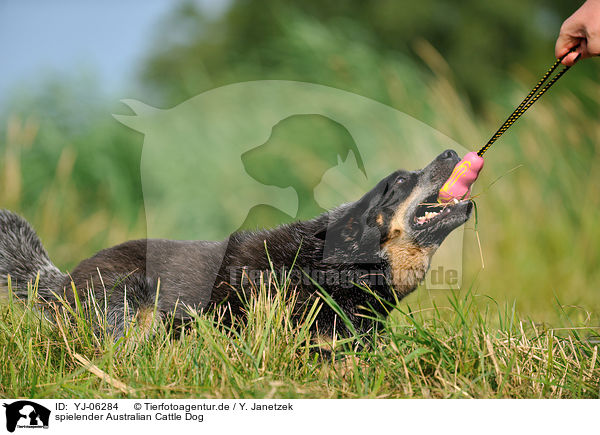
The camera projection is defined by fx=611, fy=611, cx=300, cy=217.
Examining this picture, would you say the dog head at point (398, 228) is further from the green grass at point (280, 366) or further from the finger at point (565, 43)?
the finger at point (565, 43)

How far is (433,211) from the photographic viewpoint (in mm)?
3824

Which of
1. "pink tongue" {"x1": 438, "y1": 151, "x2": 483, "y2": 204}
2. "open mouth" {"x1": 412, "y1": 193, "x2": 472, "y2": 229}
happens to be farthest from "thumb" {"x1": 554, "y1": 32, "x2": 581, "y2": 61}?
"open mouth" {"x1": 412, "y1": 193, "x2": 472, "y2": 229}

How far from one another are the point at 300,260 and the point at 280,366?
1086 mm

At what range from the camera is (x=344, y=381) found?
2.82m

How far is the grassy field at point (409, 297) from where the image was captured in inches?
109

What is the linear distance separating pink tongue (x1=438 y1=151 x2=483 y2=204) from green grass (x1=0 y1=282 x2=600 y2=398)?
839 millimetres

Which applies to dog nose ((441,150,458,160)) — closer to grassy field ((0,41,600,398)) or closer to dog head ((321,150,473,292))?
dog head ((321,150,473,292))
